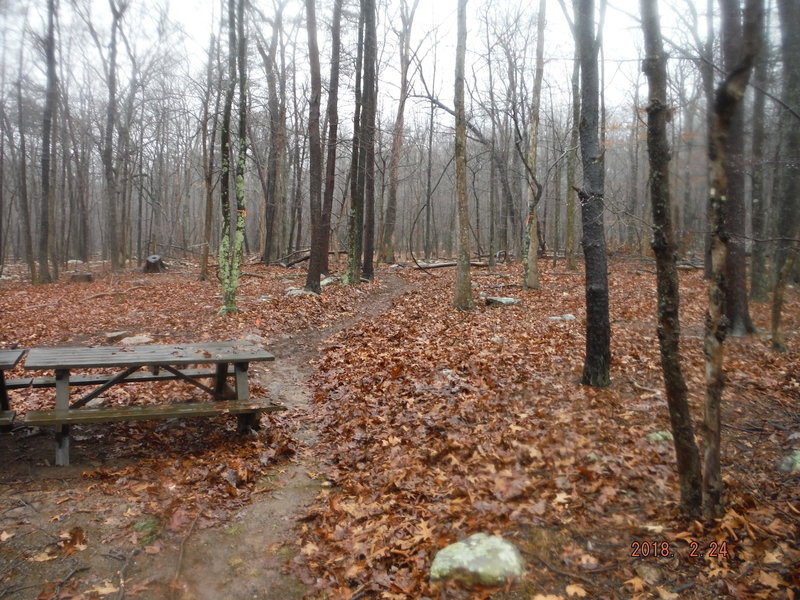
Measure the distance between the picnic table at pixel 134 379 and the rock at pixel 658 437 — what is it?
11.7ft

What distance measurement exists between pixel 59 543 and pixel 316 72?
14477 mm

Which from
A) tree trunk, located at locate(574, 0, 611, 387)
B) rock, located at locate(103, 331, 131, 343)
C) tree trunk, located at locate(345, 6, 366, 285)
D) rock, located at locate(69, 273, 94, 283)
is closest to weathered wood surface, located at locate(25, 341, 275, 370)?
tree trunk, located at locate(574, 0, 611, 387)

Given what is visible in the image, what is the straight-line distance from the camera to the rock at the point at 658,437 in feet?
14.8

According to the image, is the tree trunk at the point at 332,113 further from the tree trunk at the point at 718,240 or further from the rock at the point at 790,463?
the tree trunk at the point at 718,240

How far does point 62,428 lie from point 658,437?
5415 mm

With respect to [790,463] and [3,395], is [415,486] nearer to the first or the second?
[790,463]

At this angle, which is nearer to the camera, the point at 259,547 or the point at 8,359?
the point at 259,547

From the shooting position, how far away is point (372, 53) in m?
16.7

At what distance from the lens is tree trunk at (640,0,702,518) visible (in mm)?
3115

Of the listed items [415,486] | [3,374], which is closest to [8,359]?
[3,374]

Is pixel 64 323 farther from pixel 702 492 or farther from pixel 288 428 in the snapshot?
pixel 702 492

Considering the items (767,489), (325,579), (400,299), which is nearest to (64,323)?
(400,299)

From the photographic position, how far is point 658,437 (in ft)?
14.9

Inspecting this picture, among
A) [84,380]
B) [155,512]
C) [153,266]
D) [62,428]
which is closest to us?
[155,512]
